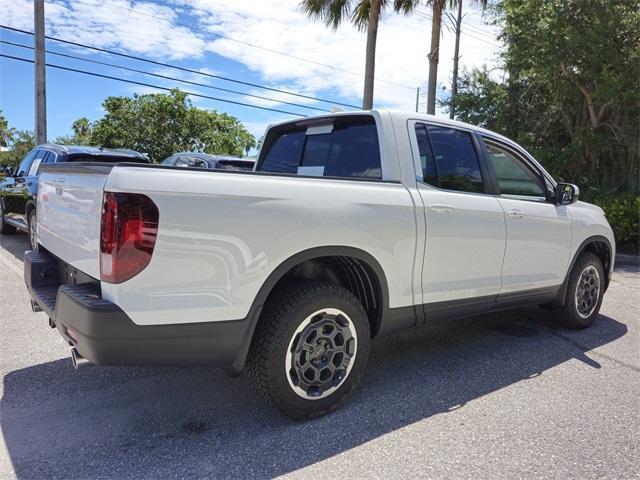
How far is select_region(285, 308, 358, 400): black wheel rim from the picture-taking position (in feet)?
9.55

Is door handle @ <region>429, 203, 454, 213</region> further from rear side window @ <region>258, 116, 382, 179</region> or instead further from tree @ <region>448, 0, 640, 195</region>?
tree @ <region>448, 0, 640, 195</region>

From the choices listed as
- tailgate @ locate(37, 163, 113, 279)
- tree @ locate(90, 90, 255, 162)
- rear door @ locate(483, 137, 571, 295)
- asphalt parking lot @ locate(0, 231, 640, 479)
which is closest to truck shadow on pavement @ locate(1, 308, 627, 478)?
asphalt parking lot @ locate(0, 231, 640, 479)

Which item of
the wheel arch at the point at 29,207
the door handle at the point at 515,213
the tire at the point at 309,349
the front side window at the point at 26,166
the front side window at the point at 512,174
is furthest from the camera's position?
the front side window at the point at 26,166

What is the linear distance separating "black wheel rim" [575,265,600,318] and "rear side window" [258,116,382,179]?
270 centimetres

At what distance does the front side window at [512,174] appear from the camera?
4.17 metres

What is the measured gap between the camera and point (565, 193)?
463 centimetres

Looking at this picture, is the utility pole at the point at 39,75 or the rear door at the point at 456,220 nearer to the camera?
the rear door at the point at 456,220

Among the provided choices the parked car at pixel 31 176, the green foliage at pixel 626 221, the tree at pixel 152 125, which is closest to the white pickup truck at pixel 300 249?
the parked car at pixel 31 176

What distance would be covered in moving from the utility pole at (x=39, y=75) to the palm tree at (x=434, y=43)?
10.8 m

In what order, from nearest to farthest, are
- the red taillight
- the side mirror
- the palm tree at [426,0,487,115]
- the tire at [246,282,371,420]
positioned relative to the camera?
the red taillight
the tire at [246,282,371,420]
the side mirror
the palm tree at [426,0,487,115]

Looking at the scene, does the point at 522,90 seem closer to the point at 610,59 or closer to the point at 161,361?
the point at 610,59

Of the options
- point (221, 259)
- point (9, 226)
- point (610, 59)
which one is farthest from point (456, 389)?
point (610, 59)

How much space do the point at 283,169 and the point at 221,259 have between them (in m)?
1.89

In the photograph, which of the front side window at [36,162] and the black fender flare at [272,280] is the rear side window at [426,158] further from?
the front side window at [36,162]
